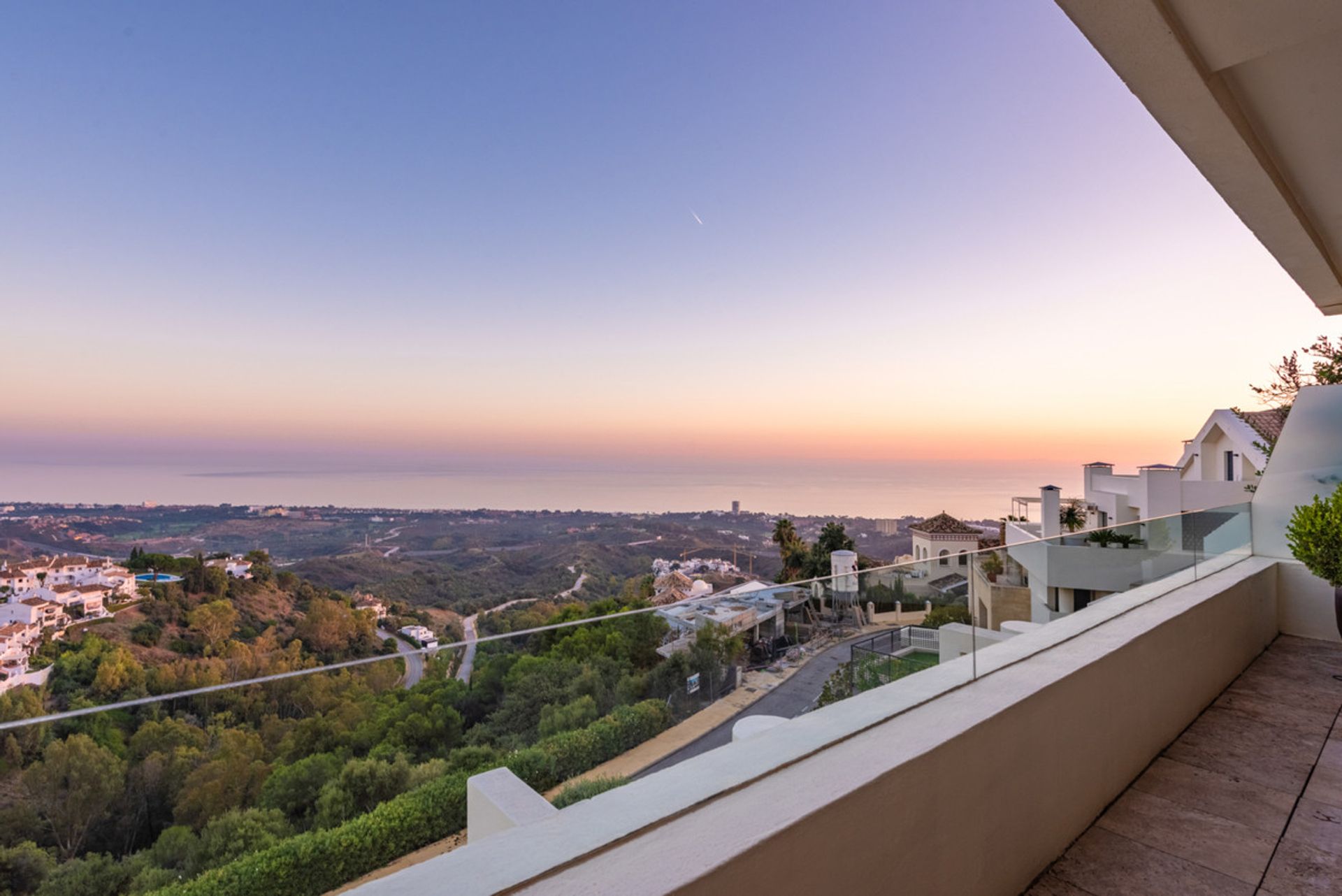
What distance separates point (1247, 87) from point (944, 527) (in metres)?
32.6

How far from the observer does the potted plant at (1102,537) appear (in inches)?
134

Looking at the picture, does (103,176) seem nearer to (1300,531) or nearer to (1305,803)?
(1305,803)

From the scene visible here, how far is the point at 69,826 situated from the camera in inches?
37.0

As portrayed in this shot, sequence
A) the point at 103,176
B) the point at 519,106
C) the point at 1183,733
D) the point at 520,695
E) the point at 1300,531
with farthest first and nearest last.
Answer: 1. the point at 519,106
2. the point at 103,176
3. the point at 1300,531
4. the point at 1183,733
5. the point at 520,695

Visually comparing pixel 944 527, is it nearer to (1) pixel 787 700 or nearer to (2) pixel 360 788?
(1) pixel 787 700

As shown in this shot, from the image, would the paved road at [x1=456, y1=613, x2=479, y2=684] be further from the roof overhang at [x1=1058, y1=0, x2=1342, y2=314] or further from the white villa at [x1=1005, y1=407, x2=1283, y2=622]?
the white villa at [x1=1005, y1=407, x2=1283, y2=622]

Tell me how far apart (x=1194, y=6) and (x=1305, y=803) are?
316 centimetres

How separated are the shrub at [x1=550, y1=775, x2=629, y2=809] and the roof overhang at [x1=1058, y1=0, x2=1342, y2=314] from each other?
245 cm

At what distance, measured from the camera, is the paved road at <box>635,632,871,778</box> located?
1529mm

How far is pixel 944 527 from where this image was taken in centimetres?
3194

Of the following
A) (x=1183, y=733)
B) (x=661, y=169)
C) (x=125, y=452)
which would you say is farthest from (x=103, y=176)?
(x=1183, y=733)

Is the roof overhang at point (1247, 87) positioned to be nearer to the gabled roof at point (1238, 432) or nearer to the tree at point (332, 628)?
the tree at point (332, 628)

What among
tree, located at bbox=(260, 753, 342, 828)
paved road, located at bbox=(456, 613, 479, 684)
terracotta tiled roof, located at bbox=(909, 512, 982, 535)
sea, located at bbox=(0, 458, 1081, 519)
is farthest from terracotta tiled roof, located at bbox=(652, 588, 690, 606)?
terracotta tiled roof, located at bbox=(909, 512, 982, 535)

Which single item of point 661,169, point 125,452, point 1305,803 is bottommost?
point 1305,803
